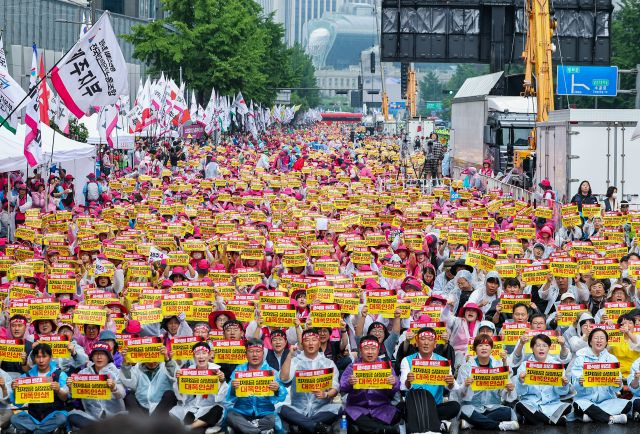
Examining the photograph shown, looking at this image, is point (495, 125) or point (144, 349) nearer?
point (144, 349)

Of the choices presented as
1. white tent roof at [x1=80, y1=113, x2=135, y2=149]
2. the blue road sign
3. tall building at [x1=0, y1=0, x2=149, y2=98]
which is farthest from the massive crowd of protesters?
A: tall building at [x1=0, y1=0, x2=149, y2=98]

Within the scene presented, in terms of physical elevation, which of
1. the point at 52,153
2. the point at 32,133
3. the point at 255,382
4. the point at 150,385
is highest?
the point at 32,133

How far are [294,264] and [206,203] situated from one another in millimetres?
10251

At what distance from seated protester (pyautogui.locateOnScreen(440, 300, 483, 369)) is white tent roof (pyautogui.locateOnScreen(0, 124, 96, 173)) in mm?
9847

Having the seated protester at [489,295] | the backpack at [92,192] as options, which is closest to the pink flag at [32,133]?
the backpack at [92,192]

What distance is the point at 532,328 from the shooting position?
11711mm

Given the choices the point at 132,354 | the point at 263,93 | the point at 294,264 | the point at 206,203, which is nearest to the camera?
the point at 132,354

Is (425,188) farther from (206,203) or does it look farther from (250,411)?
(250,411)

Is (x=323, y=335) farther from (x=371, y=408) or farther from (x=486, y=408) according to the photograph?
(x=486, y=408)

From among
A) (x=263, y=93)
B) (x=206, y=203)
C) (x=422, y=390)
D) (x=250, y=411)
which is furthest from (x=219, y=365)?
(x=263, y=93)

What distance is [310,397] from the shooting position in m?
11.0

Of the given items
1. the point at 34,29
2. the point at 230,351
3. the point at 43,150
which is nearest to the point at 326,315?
the point at 230,351

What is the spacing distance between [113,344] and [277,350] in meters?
1.56

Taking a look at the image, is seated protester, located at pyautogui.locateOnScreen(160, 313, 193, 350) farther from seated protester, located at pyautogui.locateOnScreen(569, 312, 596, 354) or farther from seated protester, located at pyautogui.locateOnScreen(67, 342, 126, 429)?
seated protester, located at pyautogui.locateOnScreen(569, 312, 596, 354)
